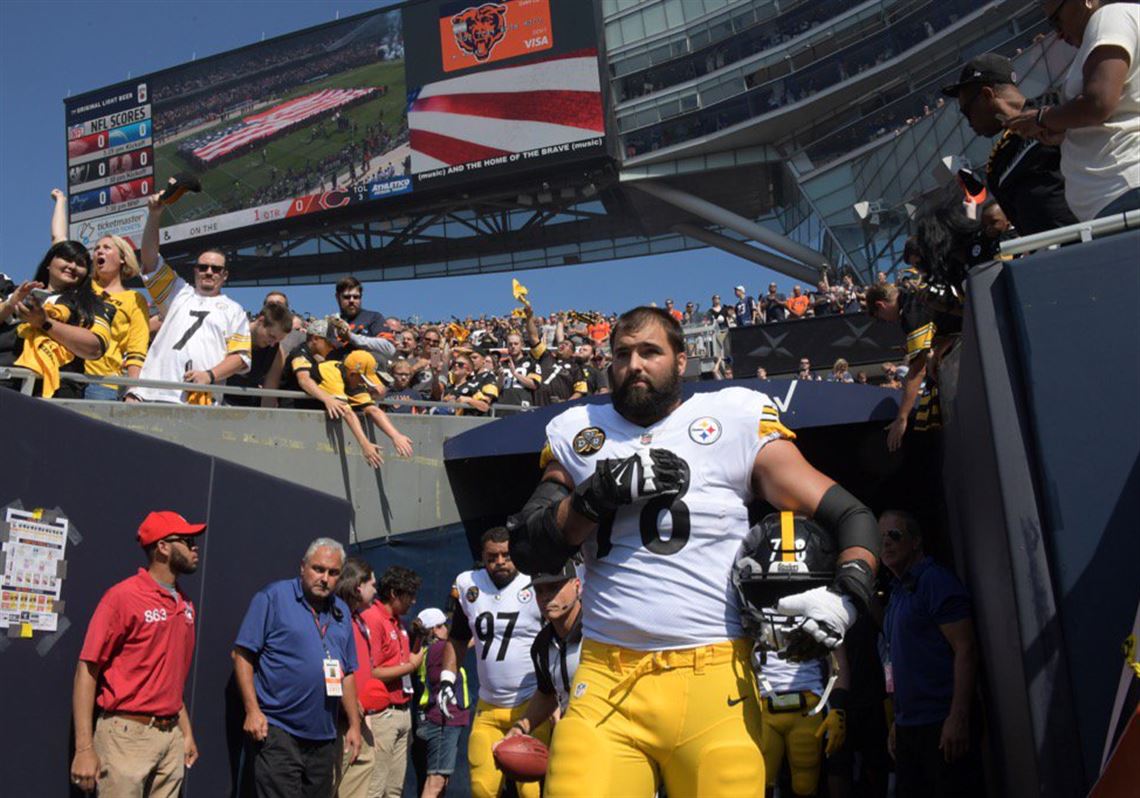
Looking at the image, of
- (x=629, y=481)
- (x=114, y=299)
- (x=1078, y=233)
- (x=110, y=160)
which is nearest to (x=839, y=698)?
(x=1078, y=233)

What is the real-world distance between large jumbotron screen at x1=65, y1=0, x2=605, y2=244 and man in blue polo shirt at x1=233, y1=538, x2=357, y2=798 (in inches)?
1166

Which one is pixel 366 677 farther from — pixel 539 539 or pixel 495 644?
pixel 539 539

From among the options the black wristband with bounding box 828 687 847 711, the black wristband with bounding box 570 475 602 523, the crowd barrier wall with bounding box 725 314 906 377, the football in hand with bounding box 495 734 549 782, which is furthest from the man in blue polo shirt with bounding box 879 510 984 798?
the crowd barrier wall with bounding box 725 314 906 377

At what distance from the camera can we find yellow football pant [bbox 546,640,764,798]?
358 centimetres

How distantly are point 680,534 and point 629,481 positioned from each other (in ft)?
1.26

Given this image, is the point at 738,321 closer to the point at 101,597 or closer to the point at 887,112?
the point at 887,112

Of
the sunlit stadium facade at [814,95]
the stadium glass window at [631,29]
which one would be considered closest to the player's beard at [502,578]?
the sunlit stadium facade at [814,95]

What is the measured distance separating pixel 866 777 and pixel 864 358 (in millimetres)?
13237

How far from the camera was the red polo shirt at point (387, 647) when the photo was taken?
897 centimetres

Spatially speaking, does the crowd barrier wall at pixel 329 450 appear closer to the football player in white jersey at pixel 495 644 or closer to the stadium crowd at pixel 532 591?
the stadium crowd at pixel 532 591

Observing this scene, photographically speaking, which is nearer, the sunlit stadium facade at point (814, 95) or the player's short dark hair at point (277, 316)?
the player's short dark hair at point (277, 316)

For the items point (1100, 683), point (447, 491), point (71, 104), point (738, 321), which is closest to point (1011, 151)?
point (1100, 683)

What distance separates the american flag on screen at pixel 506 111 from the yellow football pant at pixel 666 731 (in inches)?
1315

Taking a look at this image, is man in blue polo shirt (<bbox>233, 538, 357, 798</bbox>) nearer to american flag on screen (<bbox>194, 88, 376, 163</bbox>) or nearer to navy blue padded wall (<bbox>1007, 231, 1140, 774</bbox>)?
navy blue padded wall (<bbox>1007, 231, 1140, 774</bbox>)
